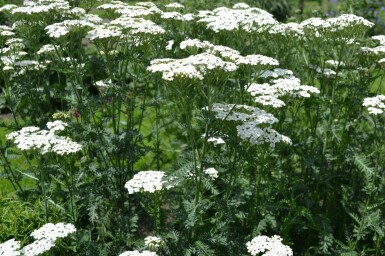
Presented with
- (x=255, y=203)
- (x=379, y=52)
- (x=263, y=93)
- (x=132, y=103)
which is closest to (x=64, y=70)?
(x=132, y=103)

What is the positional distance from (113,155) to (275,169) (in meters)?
1.57

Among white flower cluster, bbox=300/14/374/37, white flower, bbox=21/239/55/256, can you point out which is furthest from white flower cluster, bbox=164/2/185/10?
white flower, bbox=21/239/55/256

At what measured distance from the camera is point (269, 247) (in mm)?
3320

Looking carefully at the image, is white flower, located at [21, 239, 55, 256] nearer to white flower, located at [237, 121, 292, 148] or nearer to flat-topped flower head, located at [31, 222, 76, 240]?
flat-topped flower head, located at [31, 222, 76, 240]

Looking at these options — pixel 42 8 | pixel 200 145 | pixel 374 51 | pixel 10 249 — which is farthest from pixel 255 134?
pixel 42 8

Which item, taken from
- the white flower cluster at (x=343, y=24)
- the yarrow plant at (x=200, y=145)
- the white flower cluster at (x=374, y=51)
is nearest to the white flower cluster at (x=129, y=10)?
the yarrow plant at (x=200, y=145)

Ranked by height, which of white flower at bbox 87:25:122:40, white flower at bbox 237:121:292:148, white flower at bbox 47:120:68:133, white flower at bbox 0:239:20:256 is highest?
white flower at bbox 87:25:122:40

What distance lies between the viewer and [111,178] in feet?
15.0

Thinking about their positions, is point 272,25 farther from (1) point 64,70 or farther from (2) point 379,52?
(1) point 64,70

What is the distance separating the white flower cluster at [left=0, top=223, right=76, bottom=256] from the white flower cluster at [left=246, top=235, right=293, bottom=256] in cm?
131

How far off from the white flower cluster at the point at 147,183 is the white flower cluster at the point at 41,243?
0.53 m

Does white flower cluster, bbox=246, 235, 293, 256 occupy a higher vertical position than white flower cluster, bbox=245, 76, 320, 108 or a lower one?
lower

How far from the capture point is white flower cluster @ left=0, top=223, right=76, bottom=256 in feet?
10.3

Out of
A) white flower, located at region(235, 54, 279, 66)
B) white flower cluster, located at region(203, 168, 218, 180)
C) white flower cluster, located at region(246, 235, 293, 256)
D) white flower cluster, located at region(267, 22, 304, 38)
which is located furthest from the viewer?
white flower cluster, located at region(267, 22, 304, 38)
